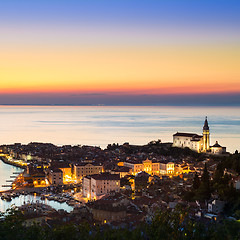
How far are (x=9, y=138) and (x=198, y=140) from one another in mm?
20088

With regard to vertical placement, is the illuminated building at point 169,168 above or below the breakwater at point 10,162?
above

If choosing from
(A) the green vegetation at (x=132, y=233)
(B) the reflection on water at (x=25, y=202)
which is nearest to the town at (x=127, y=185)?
(B) the reflection on water at (x=25, y=202)

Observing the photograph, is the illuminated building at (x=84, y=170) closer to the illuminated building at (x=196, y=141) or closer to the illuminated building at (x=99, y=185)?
the illuminated building at (x=99, y=185)

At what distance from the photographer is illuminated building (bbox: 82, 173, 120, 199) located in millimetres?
13024

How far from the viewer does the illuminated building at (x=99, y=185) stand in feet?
42.7

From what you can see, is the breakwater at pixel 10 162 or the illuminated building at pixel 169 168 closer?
the illuminated building at pixel 169 168

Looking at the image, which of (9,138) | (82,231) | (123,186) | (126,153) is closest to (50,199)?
(123,186)

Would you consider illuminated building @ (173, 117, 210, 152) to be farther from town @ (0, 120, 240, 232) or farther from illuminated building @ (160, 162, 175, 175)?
illuminated building @ (160, 162, 175, 175)

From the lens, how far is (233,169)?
1232 centimetres

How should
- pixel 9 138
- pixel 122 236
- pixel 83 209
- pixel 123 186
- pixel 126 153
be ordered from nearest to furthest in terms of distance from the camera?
1. pixel 122 236
2. pixel 83 209
3. pixel 123 186
4. pixel 126 153
5. pixel 9 138

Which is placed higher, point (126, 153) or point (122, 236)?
point (122, 236)

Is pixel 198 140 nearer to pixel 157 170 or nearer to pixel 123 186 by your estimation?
pixel 157 170

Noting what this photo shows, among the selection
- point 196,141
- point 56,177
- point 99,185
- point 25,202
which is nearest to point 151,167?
point 196,141

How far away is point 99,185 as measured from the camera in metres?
13.1
